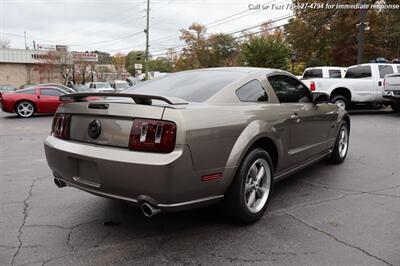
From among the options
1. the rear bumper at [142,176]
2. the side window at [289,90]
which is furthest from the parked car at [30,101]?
the rear bumper at [142,176]

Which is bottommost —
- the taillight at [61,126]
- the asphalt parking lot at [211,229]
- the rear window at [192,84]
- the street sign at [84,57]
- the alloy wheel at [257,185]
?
the asphalt parking lot at [211,229]

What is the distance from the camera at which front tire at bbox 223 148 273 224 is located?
3012mm

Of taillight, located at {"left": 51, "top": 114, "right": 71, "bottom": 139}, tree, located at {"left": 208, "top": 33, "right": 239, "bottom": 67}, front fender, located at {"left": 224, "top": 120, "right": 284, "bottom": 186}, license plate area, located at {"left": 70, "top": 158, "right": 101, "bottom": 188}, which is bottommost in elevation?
license plate area, located at {"left": 70, "top": 158, "right": 101, "bottom": 188}

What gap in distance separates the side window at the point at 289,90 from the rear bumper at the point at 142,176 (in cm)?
159

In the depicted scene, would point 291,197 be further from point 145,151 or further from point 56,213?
point 56,213

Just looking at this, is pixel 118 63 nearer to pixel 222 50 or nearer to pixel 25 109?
pixel 222 50

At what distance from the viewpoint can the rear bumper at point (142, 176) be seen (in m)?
2.49

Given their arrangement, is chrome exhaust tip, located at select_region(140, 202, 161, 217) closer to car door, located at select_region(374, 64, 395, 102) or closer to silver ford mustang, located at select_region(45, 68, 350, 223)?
silver ford mustang, located at select_region(45, 68, 350, 223)

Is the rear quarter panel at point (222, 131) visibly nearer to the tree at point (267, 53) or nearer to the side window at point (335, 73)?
the side window at point (335, 73)

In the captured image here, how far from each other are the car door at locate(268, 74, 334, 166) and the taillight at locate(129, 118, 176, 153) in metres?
1.75

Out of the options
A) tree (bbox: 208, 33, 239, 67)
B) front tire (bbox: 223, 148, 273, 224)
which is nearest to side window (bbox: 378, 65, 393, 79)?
front tire (bbox: 223, 148, 273, 224)

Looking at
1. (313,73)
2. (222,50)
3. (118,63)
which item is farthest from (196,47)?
(313,73)

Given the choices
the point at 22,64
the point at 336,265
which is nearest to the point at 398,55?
the point at 336,265

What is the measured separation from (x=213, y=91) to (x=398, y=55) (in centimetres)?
3771
